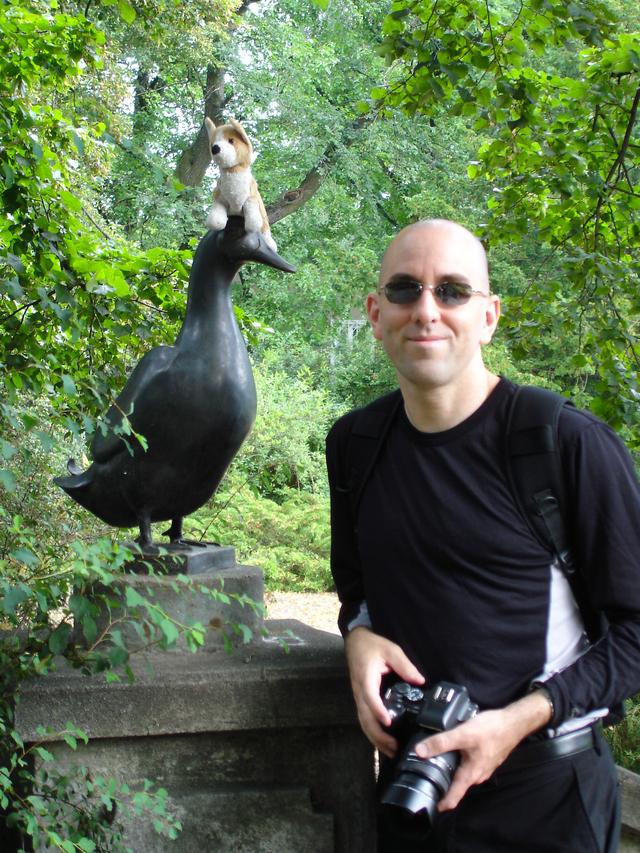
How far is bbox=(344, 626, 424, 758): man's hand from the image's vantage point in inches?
60.9

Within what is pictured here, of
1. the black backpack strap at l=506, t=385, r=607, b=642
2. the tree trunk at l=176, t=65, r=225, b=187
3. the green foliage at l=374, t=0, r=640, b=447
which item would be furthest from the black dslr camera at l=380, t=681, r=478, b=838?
the tree trunk at l=176, t=65, r=225, b=187

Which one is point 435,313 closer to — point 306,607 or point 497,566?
point 497,566

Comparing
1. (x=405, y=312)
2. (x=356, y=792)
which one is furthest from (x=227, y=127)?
(x=356, y=792)

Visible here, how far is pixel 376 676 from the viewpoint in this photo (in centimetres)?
157

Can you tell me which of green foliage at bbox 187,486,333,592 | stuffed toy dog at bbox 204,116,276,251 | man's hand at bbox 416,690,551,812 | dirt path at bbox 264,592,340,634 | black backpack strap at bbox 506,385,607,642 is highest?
stuffed toy dog at bbox 204,116,276,251

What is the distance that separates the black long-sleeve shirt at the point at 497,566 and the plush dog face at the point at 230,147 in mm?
903

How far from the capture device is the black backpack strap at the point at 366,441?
1749 mm

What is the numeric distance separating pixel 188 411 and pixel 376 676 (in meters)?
0.88

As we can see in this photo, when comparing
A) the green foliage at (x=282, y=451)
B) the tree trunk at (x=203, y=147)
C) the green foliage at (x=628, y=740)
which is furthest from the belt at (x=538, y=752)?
the tree trunk at (x=203, y=147)

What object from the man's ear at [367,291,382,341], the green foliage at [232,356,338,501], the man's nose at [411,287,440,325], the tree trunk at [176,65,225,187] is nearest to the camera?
the man's nose at [411,287,440,325]

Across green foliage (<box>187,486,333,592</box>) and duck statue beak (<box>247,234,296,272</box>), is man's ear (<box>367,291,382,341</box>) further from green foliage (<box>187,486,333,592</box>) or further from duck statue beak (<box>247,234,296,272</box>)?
green foliage (<box>187,486,333,592</box>)

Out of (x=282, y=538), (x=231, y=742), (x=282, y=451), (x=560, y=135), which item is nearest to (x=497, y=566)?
(x=231, y=742)

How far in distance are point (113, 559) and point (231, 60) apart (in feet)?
45.9

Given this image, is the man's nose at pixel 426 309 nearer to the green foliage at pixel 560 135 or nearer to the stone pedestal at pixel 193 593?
the stone pedestal at pixel 193 593
